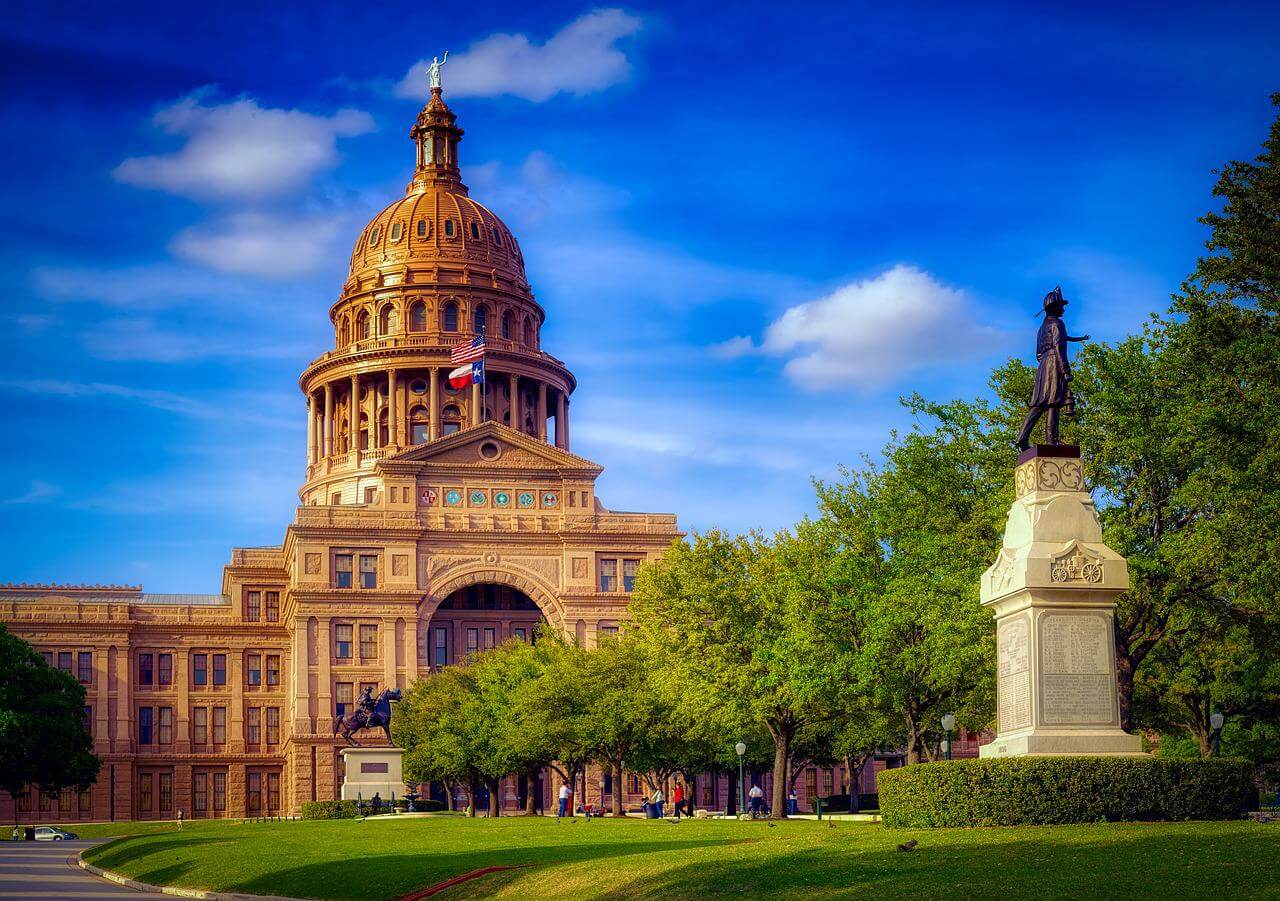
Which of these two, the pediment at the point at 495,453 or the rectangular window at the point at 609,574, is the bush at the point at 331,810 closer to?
the rectangular window at the point at 609,574

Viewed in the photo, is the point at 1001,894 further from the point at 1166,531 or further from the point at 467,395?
the point at 467,395

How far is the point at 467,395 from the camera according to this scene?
5817 inches

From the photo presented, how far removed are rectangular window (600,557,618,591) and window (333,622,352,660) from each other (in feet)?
60.1

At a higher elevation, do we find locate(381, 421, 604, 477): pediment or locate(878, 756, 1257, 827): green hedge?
locate(381, 421, 604, 477): pediment

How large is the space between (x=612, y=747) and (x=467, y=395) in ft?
218

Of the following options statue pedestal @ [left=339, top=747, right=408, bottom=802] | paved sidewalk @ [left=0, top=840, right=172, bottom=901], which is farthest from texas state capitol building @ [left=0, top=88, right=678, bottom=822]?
paved sidewalk @ [left=0, top=840, right=172, bottom=901]

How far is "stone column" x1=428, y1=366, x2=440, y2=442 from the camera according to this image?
144 m

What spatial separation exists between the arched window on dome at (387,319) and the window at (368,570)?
37.9 metres

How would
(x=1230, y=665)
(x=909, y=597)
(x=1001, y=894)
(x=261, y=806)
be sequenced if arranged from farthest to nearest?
(x=261, y=806) < (x=1230, y=665) < (x=909, y=597) < (x=1001, y=894)

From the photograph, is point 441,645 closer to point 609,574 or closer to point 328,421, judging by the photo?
point 609,574

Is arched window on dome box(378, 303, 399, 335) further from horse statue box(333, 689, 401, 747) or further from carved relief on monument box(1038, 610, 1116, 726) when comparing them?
carved relief on monument box(1038, 610, 1116, 726)

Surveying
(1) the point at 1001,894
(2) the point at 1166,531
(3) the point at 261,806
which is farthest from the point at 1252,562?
(3) the point at 261,806

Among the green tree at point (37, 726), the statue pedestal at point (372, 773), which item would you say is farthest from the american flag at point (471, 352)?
the statue pedestal at point (372, 773)

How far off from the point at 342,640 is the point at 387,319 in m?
43.3
